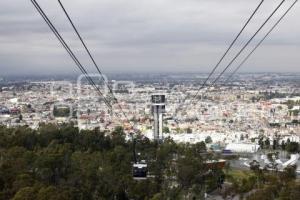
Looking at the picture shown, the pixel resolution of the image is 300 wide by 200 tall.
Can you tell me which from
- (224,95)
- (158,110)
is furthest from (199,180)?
(224,95)

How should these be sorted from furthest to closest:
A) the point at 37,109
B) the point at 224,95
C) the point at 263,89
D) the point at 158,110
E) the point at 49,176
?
the point at 263,89 → the point at 224,95 → the point at 37,109 → the point at 158,110 → the point at 49,176

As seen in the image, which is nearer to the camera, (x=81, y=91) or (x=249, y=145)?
(x=249, y=145)

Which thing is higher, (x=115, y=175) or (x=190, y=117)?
(x=190, y=117)

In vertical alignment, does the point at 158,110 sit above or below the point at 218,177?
above

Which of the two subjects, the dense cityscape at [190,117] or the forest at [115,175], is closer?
the forest at [115,175]

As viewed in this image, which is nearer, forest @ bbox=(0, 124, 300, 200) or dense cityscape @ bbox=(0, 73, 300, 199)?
forest @ bbox=(0, 124, 300, 200)

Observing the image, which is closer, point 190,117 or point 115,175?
point 115,175

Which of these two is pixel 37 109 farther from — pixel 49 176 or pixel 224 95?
pixel 49 176

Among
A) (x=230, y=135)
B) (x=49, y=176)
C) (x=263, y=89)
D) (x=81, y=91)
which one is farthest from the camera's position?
(x=263, y=89)

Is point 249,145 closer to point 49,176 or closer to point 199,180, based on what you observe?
point 199,180

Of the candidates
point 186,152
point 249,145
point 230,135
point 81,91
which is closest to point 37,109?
point 81,91
